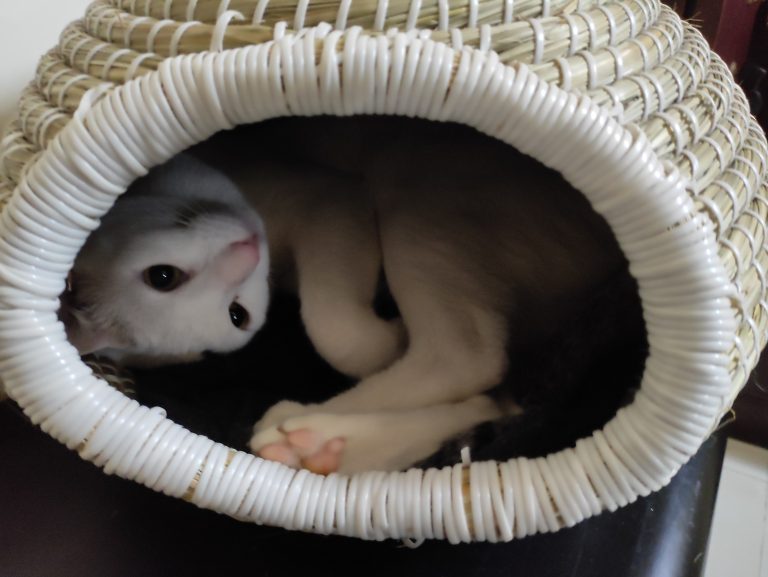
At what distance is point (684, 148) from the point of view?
0.52 metres

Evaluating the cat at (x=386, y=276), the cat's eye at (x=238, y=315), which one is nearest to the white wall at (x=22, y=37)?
the cat at (x=386, y=276)

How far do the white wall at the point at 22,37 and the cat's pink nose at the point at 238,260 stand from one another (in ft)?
1.57

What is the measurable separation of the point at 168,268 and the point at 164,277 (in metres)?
0.01

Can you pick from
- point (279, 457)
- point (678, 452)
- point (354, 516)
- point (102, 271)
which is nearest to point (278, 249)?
point (102, 271)

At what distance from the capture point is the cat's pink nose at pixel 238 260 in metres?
0.75

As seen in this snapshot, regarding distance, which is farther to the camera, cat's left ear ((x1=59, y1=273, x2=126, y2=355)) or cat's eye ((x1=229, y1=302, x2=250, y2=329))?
cat's eye ((x1=229, y1=302, x2=250, y2=329))

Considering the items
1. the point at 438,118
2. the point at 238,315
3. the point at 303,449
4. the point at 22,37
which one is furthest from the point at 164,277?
the point at 22,37

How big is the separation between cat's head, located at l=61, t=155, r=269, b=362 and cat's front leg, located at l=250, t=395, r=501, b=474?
0.19 meters

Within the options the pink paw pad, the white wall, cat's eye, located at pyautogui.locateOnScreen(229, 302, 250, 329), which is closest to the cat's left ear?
cat's eye, located at pyautogui.locateOnScreen(229, 302, 250, 329)

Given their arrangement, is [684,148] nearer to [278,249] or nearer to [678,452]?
[678,452]

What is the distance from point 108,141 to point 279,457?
32cm

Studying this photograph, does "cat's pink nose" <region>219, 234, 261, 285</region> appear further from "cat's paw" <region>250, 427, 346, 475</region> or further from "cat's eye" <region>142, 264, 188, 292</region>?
"cat's paw" <region>250, 427, 346, 475</region>

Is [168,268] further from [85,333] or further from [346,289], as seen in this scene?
[346,289]

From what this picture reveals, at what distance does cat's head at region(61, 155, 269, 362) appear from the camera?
2.34 feet
